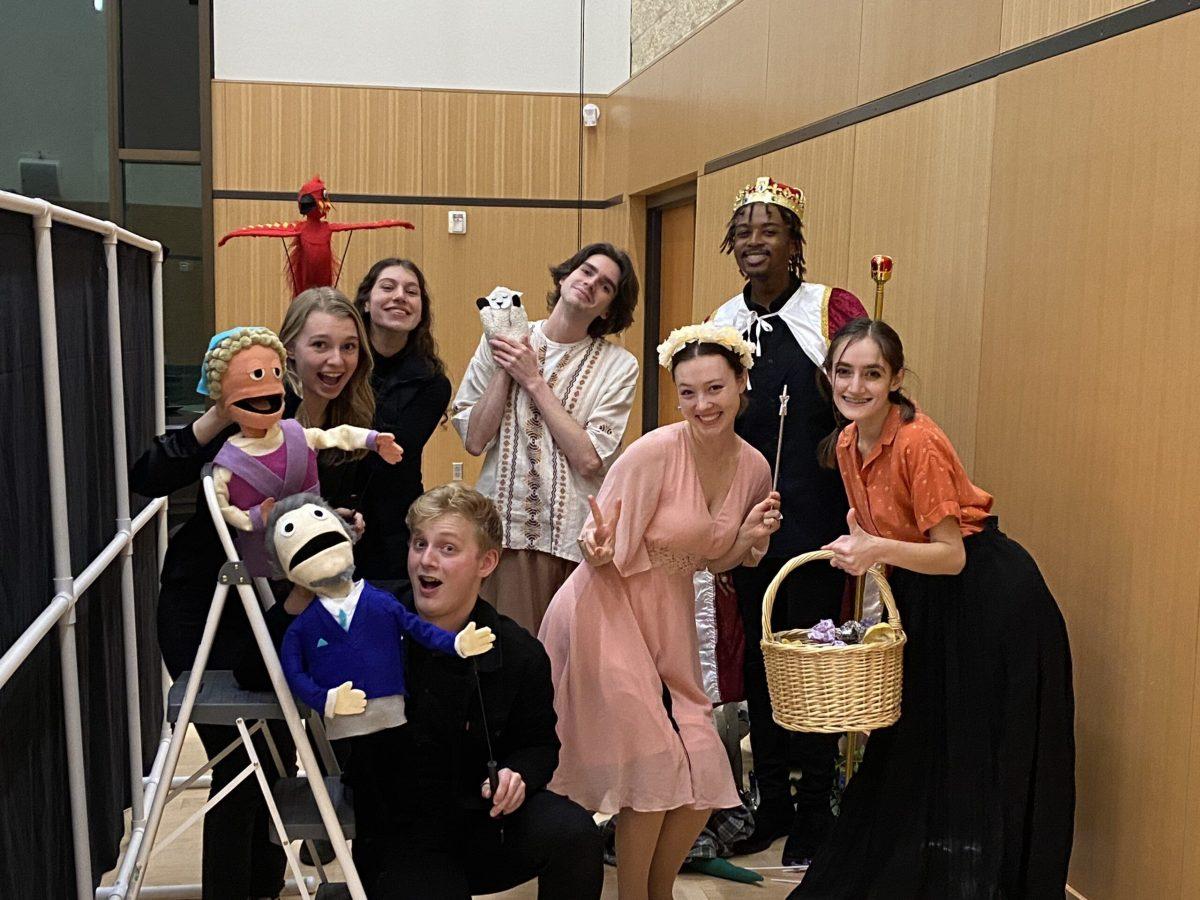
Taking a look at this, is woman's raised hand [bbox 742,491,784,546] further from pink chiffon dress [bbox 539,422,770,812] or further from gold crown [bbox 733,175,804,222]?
gold crown [bbox 733,175,804,222]

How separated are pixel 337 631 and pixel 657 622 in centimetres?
84

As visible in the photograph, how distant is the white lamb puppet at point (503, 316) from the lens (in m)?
3.24

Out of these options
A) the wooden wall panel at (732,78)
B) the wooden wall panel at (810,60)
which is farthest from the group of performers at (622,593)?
the wooden wall panel at (732,78)

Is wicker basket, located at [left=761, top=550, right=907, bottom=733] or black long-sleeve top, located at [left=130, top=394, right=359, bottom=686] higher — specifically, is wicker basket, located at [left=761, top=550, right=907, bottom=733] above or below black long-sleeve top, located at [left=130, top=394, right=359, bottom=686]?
below

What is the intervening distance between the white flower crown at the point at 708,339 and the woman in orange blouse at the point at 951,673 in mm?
193

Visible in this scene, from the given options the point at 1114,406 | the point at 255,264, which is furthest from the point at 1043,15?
the point at 255,264

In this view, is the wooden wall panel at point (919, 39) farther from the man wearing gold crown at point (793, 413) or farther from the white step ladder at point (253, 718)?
the white step ladder at point (253, 718)

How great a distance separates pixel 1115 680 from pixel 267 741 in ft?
5.97

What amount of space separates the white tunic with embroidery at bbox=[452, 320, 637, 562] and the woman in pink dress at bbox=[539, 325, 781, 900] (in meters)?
0.43

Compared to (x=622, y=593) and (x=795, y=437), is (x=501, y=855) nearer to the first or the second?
(x=622, y=593)

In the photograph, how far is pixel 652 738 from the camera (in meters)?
2.70

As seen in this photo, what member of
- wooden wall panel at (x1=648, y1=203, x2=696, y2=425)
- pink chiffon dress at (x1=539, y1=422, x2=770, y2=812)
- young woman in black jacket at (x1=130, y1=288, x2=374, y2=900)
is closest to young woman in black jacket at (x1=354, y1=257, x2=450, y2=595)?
young woman in black jacket at (x1=130, y1=288, x2=374, y2=900)

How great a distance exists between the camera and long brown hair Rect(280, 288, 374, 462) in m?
2.69

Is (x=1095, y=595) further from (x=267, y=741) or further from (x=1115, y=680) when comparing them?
(x=267, y=741)
